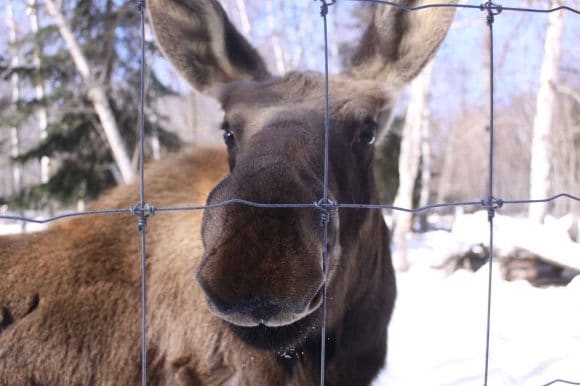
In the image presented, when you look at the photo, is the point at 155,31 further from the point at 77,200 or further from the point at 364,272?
the point at 77,200

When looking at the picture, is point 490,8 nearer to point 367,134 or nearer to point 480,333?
point 367,134

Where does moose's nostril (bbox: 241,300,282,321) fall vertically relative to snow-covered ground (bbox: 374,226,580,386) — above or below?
above

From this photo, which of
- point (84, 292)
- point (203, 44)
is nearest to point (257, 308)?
point (84, 292)

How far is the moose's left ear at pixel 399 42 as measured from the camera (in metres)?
2.98

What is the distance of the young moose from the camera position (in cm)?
227

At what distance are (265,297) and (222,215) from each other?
1.37ft

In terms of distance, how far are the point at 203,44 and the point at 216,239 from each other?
6.04 ft

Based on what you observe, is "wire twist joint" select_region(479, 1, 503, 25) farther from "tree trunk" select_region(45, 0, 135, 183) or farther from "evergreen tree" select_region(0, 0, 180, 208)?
"evergreen tree" select_region(0, 0, 180, 208)

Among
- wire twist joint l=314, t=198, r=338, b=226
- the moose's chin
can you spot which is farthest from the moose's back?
wire twist joint l=314, t=198, r=338, b=226

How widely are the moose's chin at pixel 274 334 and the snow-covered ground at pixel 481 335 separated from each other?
1482mm

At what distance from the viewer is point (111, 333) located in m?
2.86

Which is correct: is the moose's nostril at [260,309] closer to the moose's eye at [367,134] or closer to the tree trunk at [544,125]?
the moose's eye at [367,134]

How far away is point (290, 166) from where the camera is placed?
210 cm

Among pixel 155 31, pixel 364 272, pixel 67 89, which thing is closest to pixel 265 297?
pixel 364 272
